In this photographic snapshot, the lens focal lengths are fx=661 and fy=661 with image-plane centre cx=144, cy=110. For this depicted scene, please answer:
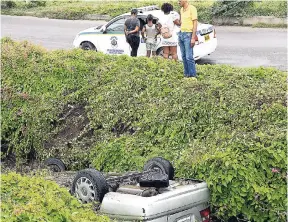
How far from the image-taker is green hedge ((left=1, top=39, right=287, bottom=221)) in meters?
8.58

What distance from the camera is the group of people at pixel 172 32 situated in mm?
11945

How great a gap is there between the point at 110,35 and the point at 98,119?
20.7 ft

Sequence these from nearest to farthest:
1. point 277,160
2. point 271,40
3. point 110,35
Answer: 1. point 277,160
2. point 110,35
3. point 271,40

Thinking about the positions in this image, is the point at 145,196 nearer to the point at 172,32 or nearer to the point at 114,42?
the point at 172,32

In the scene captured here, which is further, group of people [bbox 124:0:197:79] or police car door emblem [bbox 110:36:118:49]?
police car door emblem [bbox 110:36:118:49]

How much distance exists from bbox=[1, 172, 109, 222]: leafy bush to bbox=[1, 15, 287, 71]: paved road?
10.9m

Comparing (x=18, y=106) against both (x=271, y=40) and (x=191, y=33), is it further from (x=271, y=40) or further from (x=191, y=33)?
(x=271, y=40)

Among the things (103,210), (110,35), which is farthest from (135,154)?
(110,35)

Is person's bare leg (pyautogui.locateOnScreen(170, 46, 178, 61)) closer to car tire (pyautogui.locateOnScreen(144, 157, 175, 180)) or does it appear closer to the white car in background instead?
the white car in background

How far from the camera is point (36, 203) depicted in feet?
19.6

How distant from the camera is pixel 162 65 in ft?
40.3

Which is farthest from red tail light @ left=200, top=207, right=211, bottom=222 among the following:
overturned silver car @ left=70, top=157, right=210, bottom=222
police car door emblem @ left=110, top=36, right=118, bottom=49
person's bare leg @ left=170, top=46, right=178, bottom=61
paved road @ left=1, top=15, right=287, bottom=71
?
police car door emblem @ left=110, top=36, right=118, bottom=49

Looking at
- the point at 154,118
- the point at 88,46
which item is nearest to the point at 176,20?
the point at 154,118

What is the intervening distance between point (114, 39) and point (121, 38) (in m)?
0.26
